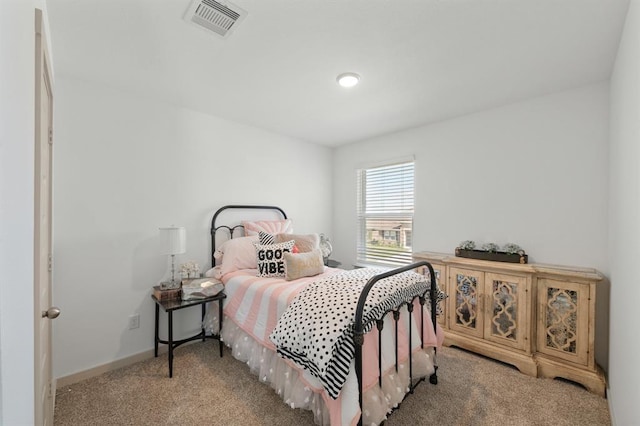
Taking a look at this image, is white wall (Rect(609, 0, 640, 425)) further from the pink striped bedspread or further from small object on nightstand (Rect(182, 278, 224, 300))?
small object on nightstand (Rect(182, 278, 224, 300))

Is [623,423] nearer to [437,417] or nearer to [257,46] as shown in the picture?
[437,417]

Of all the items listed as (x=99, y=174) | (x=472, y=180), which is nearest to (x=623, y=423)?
(x=472, y=180)

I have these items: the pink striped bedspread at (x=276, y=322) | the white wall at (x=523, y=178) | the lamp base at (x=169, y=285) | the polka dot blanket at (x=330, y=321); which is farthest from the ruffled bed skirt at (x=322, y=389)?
the white wall at (x=523, y=178)

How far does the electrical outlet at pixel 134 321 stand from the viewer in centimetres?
262

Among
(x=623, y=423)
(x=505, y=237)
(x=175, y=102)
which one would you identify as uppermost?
(x=175, y=102)

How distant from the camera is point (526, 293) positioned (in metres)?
2.48

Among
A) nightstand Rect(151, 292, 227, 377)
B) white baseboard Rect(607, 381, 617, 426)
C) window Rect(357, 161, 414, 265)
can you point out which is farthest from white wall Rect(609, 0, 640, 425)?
nightstand Rect(151, 292, 227, 377)

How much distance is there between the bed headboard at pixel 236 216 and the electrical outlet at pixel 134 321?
83 cm

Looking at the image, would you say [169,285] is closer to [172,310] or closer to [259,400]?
[172,310]

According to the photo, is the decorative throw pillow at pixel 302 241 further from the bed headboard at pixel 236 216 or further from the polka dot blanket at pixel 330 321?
the polka dot blanket at pixel 330 321

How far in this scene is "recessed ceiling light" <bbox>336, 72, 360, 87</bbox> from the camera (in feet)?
7.50

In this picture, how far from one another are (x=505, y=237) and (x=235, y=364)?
291cm

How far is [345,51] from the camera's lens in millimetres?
1972

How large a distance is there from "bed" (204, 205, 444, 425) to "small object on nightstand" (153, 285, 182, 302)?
414mm
